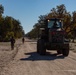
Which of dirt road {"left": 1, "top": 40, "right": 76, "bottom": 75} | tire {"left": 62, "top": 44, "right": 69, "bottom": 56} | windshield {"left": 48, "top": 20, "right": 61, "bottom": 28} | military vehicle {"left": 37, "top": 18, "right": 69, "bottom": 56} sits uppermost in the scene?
windshield {"left": 48, "top": 20, "right": 61, "bottom": 28}

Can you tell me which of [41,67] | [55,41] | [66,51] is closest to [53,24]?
[55,41]

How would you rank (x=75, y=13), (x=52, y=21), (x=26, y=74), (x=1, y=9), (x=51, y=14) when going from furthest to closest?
(x=1, y=9)
(x=75, y=13)
(x=51, y=14)
(x=52, y=21)
(x=26, y=74)

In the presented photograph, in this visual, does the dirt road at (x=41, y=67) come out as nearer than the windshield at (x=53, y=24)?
Yes

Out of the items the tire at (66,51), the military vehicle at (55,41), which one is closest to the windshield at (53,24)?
the military vehicle at (55,41)

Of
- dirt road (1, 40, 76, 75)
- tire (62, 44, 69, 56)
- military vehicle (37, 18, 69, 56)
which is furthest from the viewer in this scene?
tire (62, 44, 69, 56)

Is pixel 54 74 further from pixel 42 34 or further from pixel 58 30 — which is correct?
pixel 42 34

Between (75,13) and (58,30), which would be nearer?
(58,30)

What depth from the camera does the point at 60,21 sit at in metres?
30.5

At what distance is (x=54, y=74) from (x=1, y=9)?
89828 mm

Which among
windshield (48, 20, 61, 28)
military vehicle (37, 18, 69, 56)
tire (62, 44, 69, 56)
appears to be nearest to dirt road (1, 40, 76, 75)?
military vehicle (37, 18, 69, 56)

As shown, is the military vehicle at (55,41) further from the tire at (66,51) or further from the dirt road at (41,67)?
the dirt road at (41,67)

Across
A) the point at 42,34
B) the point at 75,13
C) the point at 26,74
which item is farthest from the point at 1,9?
the point at 26,74

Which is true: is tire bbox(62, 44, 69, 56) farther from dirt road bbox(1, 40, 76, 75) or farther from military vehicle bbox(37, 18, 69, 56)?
dirt road bbox(1, 40, 76, 75)

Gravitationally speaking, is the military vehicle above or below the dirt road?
above
